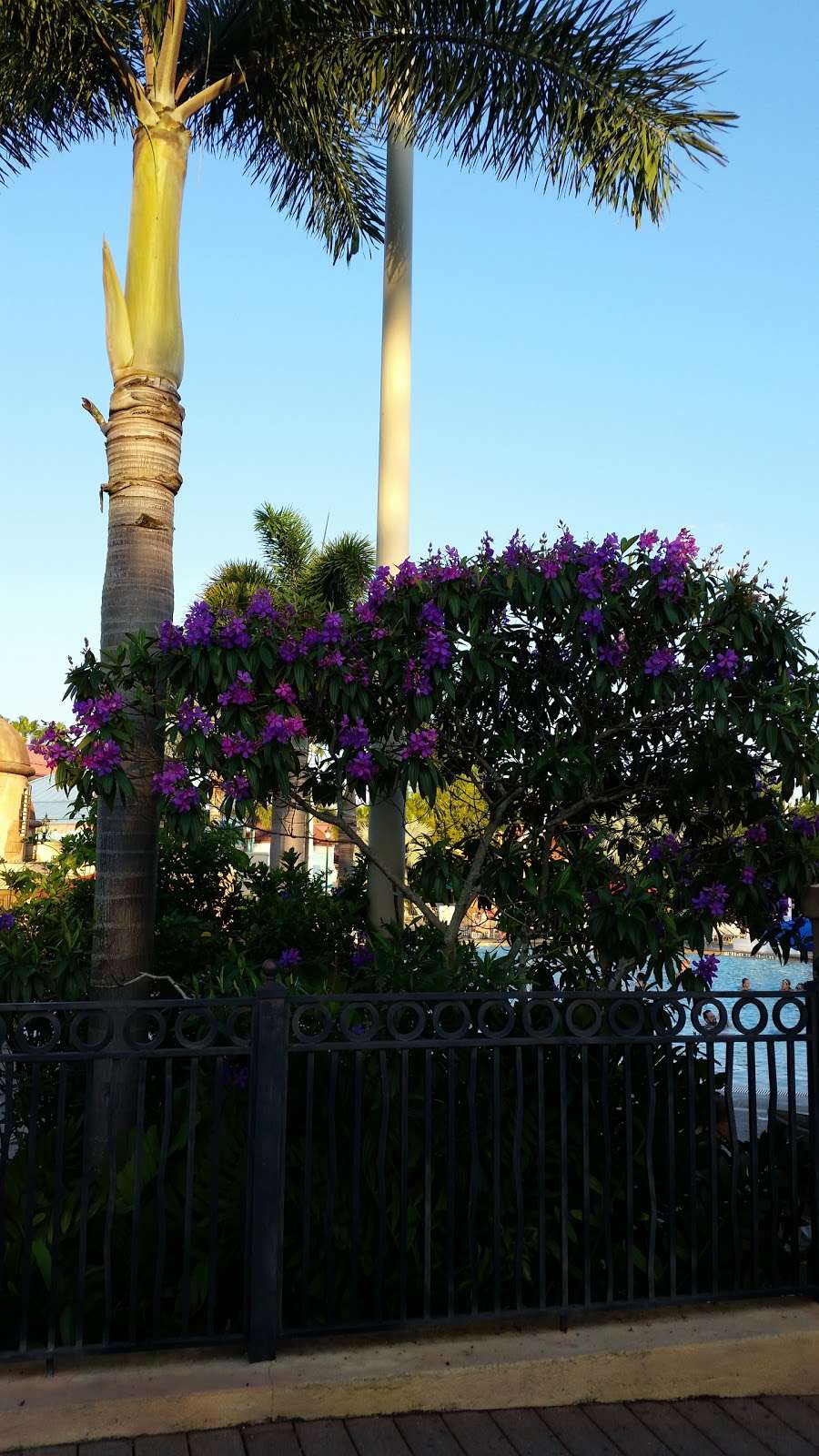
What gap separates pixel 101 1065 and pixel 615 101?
6178 mm

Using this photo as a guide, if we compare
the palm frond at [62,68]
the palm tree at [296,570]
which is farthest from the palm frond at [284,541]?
the palm frond at [62,68]

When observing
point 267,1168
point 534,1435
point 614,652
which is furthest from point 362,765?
point 534,1435

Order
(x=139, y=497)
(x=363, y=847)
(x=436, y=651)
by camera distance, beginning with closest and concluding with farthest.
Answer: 1. (x=436, y=651)
2. (x=139, y=497)
3. (x=363, y=847)

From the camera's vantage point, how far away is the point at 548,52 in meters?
6.84

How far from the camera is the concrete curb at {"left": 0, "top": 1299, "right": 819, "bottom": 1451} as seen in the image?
3.65 meters

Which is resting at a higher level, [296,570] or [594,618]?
[296,570]

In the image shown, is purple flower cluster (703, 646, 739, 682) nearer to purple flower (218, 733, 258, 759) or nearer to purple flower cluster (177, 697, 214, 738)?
purple flower (218, 733, 258, 759)

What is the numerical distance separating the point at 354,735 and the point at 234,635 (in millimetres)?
756

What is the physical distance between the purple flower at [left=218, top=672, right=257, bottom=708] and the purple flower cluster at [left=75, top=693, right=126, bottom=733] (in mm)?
489

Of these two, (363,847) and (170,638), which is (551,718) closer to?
(363,847)

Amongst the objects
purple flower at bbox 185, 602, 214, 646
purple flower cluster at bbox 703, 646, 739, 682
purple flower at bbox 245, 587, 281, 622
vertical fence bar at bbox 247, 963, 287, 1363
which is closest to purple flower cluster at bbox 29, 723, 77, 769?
purple flower at bbox 185, 602, 214, 646

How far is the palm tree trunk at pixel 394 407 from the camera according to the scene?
659 cm

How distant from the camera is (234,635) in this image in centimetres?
529

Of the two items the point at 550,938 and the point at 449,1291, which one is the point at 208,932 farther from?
the point at 449,1291
